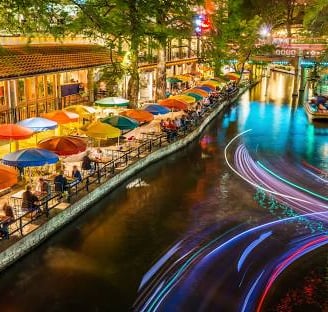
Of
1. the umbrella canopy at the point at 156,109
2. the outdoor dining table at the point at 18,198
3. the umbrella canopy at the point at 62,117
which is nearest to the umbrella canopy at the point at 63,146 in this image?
the outdoor dining table at the point at 18,198

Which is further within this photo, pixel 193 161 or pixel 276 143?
pixel 276 143

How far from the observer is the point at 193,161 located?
97.1ft

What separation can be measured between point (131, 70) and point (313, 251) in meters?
22.3

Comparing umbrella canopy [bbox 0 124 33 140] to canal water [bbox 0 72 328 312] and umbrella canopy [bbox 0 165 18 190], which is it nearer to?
canal water [bbox 0 72 328 312]

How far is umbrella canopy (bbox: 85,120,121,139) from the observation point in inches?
935

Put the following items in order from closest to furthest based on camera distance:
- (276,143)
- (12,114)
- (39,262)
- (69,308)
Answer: (69,308) < (39,262) < (12,114) < (276,143)

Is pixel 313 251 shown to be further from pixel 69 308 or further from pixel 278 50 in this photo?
pixel 278 50

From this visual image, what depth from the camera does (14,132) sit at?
21000 mm

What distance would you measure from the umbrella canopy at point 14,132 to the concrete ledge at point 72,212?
13.0ft

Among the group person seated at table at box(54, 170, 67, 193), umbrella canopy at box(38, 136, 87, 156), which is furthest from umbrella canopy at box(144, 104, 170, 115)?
person seated at table at box(54, 170, 67, 193)

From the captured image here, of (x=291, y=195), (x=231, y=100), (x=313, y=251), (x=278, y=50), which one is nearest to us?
(x=313, y=251)

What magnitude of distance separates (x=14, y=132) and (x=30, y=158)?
130 inches

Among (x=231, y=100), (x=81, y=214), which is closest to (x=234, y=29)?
(x=231, y=100)

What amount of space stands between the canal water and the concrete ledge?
0.25 metres
